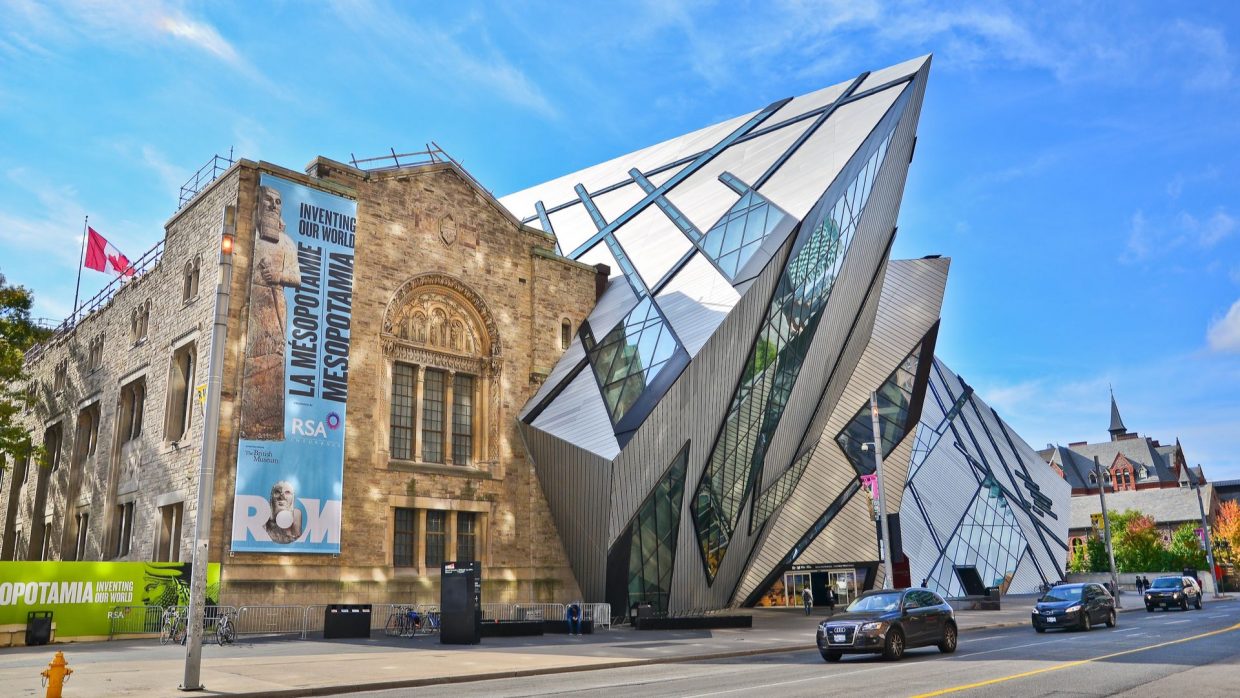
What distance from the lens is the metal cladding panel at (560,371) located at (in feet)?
119

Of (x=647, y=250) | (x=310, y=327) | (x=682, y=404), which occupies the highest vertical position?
(x=647, y=250)

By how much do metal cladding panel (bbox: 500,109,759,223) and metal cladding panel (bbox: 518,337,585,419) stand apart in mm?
8865

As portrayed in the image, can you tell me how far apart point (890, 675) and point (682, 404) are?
56.7 feet

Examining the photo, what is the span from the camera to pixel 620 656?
20.7 meters

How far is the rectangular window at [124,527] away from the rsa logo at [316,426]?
958cm

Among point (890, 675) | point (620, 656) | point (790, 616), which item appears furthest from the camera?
point (790, 616)

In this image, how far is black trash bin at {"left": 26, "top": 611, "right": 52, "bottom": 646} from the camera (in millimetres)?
23531

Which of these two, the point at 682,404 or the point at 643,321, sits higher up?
the point at 643,321

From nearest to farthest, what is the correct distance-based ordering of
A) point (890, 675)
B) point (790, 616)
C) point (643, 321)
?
point (890, 675), point (643, 321), point (790, 616)

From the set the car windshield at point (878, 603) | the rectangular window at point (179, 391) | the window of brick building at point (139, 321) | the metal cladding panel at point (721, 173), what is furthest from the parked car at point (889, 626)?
the window of brick building at point (139, 321)

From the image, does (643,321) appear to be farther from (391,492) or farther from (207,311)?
(207,311)

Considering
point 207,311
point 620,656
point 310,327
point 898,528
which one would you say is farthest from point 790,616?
point 207,311

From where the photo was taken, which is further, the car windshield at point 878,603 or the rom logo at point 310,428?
the rom logo at point 310,428

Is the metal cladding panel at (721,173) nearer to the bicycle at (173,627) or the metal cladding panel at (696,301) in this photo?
the metal cladding panel at (696,301)
